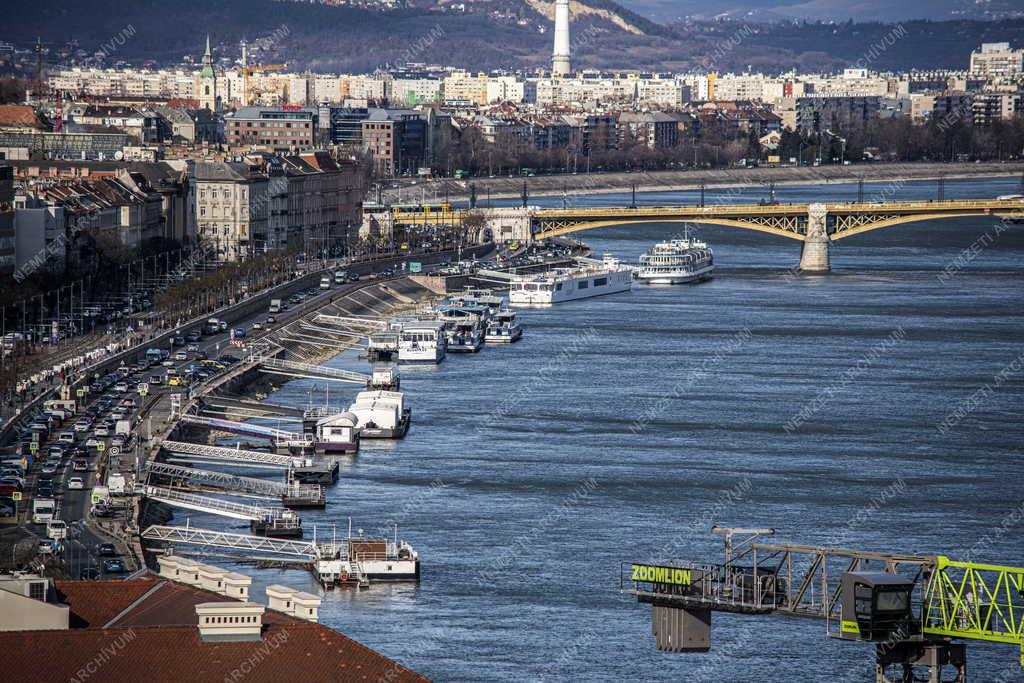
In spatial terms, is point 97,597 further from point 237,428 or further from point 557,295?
point 557,295

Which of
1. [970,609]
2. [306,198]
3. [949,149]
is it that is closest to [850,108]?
[949,149]

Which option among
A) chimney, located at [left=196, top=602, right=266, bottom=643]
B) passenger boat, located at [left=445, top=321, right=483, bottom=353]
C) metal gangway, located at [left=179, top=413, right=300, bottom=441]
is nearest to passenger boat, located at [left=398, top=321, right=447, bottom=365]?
passenger boat, located at [left=445, top=321, right=483, bottom=353]

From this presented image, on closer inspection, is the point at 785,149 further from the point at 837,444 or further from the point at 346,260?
the point at 837,444

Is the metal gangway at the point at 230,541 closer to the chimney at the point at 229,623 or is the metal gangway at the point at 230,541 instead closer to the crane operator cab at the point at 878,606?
the chimney at the point at 229,623

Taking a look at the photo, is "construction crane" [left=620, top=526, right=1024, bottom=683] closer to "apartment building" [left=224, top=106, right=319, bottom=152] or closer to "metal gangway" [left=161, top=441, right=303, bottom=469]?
"metal gangway" [left=161, top=441, right=303, bottom=469]

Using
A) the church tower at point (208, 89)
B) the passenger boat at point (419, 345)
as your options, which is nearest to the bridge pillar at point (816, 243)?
the passenger boat at point (419, 345)
